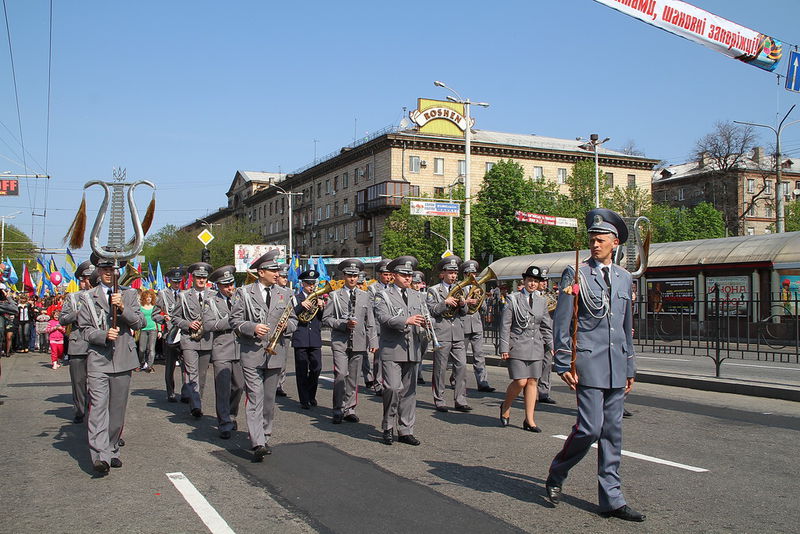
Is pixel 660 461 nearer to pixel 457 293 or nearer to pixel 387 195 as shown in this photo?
pixel 457 293

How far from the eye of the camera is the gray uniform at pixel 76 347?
7594 millimetres

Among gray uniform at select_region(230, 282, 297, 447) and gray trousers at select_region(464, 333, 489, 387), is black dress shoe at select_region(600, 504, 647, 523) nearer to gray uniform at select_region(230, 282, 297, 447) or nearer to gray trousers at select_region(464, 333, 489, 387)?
gray uniform at select_region(230, 282, 297, 447)

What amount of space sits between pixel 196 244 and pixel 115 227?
8392 cm

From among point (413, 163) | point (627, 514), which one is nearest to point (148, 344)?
point (627, 514)

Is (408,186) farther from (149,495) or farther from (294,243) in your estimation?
(149,495)

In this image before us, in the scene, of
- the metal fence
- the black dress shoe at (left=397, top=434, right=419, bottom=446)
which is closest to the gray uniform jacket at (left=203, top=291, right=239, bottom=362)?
the black dress shoe at (left=397, top=434, right=419, bottom=446)

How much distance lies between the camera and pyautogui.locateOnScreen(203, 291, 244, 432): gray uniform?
8.89m

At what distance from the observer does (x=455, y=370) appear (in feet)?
36.4

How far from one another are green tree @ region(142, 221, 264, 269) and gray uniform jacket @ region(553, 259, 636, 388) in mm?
75636

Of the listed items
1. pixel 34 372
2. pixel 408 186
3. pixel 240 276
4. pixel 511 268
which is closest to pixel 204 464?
pixel 34 372

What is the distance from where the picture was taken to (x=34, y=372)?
17.4 metres

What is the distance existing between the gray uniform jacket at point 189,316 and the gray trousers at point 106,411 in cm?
340

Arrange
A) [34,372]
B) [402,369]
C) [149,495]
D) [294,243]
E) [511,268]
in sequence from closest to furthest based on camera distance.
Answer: [149,495] < [402,369] < [34,372] < [511,268] < [294,243]

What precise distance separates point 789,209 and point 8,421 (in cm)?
7757
